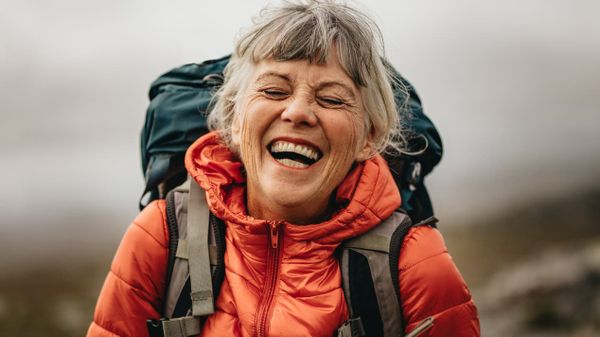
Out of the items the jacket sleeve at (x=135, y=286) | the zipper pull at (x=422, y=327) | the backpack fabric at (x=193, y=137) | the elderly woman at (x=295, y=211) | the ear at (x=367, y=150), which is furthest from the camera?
the backpack fabric at (x=193, y=137)

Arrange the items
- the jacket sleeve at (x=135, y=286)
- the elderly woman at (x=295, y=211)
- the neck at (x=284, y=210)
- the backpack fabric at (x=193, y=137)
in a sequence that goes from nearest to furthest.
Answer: the elderly woman at (x=295, y=211) < the jacket sleeve at (x=135, y=286) < the neck at (x=284, y=210) < the backpack fabric at (x=193, y=137)

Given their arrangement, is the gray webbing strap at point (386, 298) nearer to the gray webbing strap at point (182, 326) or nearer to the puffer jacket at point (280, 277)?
the puffer jacket at point (280, 277)

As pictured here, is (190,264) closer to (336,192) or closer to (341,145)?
(336,192)

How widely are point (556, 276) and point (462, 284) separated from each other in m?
8.88

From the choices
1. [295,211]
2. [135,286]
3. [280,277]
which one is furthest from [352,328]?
[135,286]

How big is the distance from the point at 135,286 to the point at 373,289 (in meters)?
1.35

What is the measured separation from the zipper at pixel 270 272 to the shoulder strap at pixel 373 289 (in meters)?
0.38

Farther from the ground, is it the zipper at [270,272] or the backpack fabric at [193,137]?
the backpack fabric at [193,137]

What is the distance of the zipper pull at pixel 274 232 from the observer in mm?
3488

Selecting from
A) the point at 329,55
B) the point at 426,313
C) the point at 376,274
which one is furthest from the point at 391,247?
the point at 329,55

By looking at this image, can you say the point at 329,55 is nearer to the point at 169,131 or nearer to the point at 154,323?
the point at 169,131

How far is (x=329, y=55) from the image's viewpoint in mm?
3479

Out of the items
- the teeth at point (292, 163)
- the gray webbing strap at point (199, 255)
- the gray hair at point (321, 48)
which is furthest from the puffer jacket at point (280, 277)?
the gray hair at point (321, 48)

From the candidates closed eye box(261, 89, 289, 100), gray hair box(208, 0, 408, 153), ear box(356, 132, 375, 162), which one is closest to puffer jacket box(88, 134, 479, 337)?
ear box(356, 132, 375, 162)
